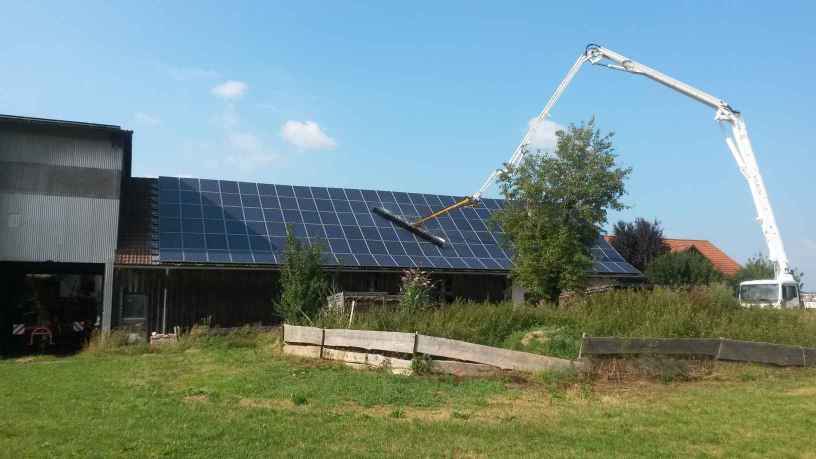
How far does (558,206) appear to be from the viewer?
2003 centimetres

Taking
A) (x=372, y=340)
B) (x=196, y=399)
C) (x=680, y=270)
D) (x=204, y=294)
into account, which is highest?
(x=680, y=270)

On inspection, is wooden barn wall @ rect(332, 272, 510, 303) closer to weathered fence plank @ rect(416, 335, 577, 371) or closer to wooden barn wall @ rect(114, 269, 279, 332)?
wooden barn wall @ rect(114, 269, 279, 332)

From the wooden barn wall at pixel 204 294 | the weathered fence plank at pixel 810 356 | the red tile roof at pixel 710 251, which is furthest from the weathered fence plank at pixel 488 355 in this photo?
the red tile roof at pixel 710 251

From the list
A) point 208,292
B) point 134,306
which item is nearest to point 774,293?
point 208,292

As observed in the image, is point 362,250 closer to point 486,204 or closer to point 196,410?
point 486,204

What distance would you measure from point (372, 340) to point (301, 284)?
15.9 feet

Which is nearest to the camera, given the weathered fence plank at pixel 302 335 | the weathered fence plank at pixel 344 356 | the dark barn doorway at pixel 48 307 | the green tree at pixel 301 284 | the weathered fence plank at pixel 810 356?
the weathered fence plank at pixel 810 356

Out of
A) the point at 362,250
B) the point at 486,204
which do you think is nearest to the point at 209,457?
the point at 362,250

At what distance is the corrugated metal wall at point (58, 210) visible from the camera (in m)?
20.2

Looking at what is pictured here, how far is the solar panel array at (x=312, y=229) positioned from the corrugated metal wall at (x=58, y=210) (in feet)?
6.26

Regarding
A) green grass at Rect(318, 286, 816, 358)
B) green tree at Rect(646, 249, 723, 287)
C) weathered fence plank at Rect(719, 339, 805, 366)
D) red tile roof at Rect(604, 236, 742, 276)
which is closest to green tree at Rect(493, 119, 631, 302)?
green grass at Rect(318, 286, 816, 358)

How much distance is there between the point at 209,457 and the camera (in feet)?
23.3

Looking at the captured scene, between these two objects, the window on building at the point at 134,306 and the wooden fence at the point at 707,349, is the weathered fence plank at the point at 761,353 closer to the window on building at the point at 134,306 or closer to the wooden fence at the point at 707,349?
the wooden fence at the point at 707,349

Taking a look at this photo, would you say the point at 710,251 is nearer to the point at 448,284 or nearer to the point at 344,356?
the point at 448,284
